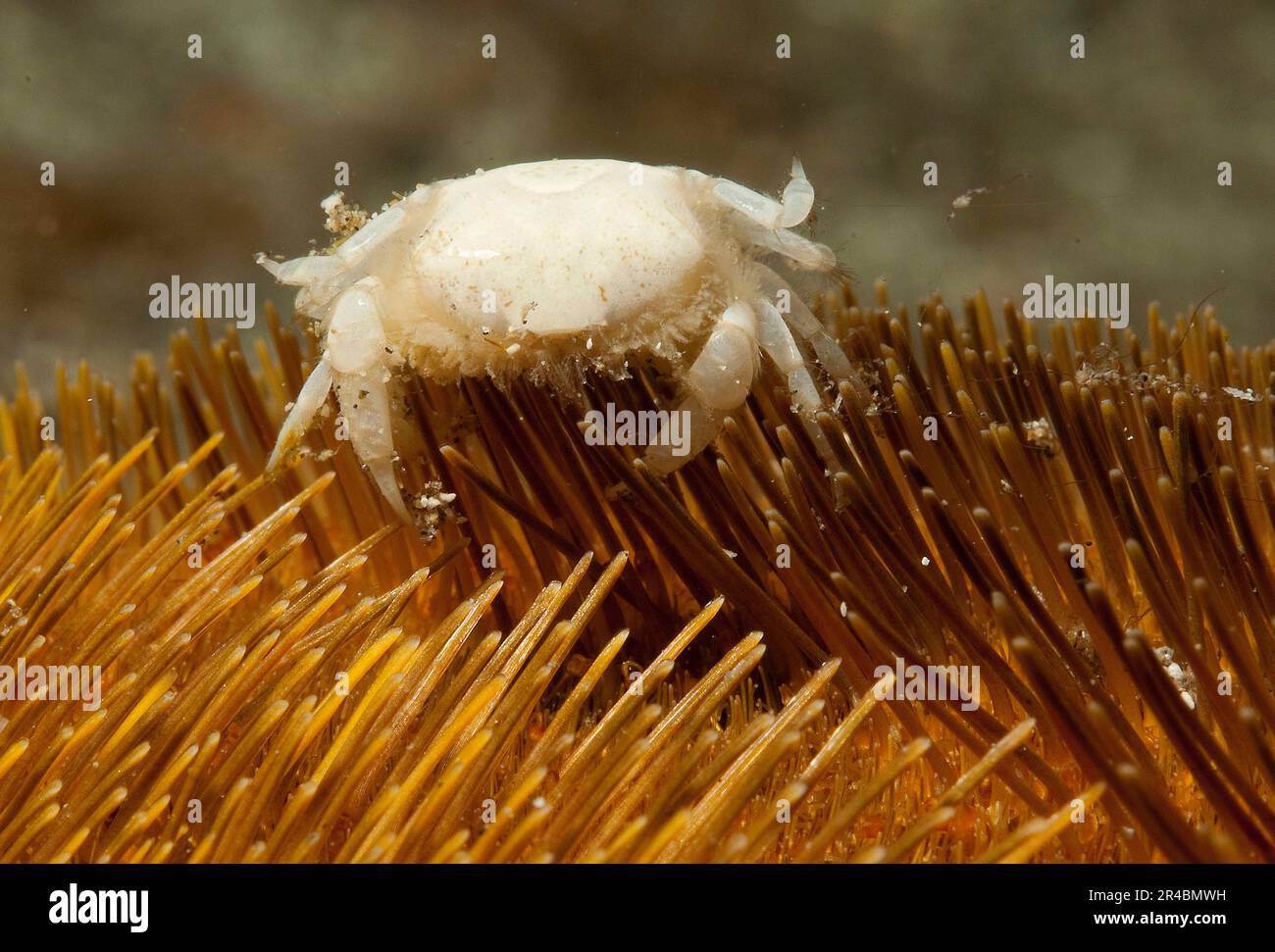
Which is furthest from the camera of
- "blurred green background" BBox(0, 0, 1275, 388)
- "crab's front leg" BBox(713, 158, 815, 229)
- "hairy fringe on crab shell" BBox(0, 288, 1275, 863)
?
"blurred green background" BBox(0, 0, 1275, 388)

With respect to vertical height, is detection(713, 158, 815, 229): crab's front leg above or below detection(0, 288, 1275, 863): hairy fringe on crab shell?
above

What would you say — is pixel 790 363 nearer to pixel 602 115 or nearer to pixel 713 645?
pixel 713 645

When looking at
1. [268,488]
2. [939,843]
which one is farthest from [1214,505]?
[268,488]

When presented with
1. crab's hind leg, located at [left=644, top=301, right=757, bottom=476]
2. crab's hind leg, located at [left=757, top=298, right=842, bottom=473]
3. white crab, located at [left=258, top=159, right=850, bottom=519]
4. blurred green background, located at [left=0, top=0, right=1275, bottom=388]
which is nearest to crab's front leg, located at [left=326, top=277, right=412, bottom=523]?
white crab, located at [left=258, top=159, right=850, bottom=519]

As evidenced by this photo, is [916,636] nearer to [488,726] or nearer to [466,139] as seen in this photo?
[488,726]

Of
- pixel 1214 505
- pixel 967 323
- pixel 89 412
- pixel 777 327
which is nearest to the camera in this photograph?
pixel 1214 505

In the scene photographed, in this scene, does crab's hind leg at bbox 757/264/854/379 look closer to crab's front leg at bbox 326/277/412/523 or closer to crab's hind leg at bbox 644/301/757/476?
crab's hind leg at bbox 644/301/757/476
